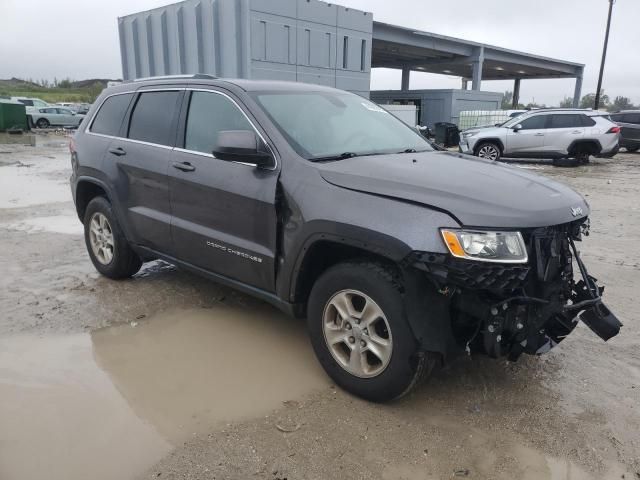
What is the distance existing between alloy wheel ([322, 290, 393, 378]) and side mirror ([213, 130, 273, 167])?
99cm

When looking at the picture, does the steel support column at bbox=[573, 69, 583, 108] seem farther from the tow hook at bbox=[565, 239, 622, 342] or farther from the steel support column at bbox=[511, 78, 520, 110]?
the tow hook at bbox=[565, 239, 622, 342]

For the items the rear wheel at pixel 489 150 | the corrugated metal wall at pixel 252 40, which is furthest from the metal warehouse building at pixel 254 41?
the rear wheel at pixel 489 150

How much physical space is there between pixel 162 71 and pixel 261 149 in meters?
20.3

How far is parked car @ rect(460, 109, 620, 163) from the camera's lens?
16172mm


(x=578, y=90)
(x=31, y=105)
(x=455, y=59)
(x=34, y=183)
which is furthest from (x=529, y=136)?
(x=578, y=90)

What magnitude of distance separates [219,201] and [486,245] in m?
1.87

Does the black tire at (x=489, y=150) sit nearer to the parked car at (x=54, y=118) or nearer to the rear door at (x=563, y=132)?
the rear door at (x=563, y=132)

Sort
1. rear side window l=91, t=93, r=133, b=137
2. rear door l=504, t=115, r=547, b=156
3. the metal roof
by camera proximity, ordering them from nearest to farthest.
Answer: rear side window l=91, t=93, r=133, b=137 < rear door l=504, t=115, r=547, b=156 < the metal roof

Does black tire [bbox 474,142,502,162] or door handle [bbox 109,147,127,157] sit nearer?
door handle [bbox 109,147,127,157]

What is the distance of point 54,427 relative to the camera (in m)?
2.88

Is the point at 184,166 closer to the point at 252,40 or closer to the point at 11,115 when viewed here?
the point at 252,40

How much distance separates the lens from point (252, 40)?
1925 cm

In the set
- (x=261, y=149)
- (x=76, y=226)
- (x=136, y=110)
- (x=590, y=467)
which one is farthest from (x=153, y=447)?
(x=76, y=226)

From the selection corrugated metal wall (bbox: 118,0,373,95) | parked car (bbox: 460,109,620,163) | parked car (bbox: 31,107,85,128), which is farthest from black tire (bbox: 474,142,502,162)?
parked car (bbox: 31,107,85,128)
